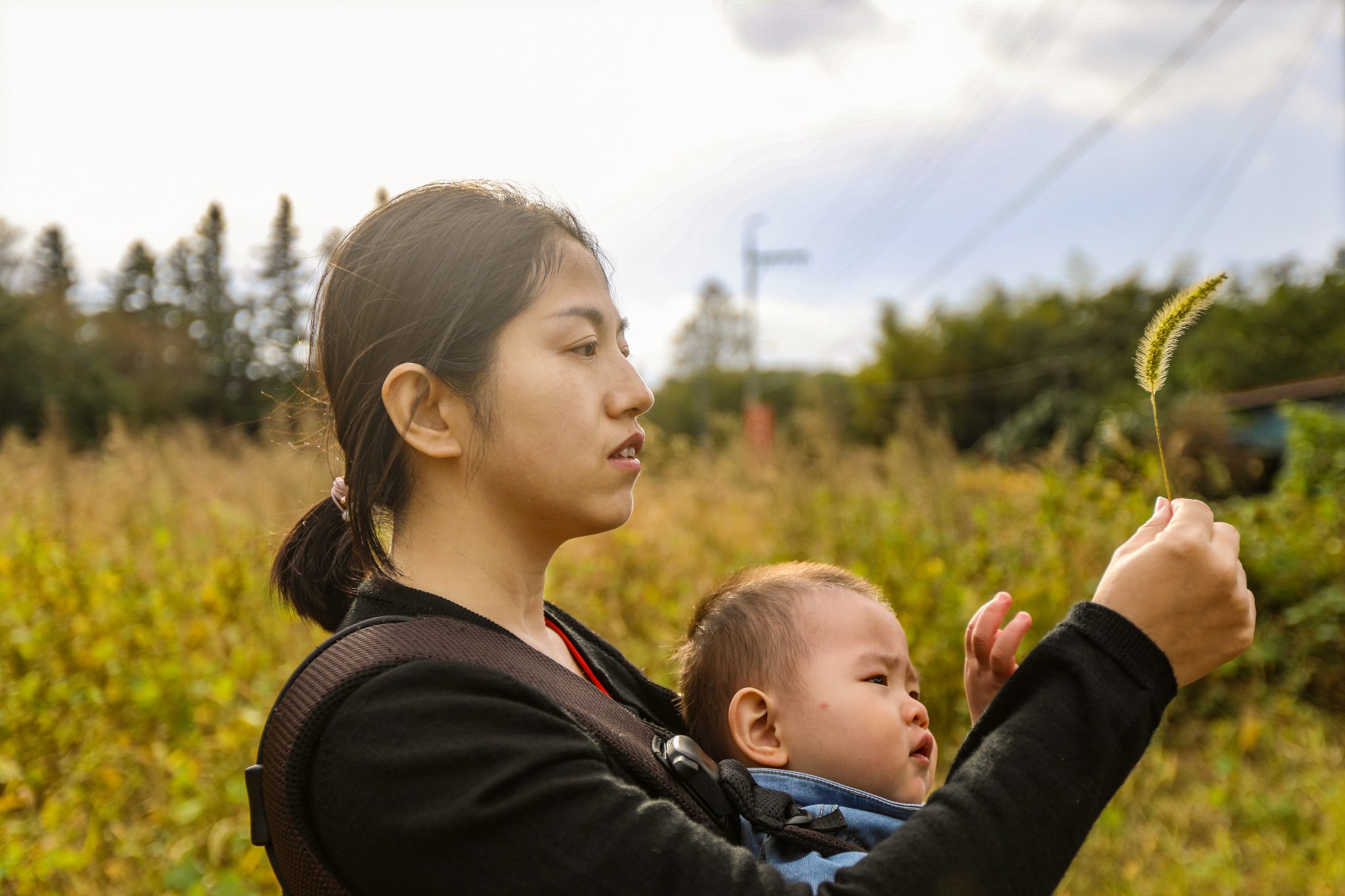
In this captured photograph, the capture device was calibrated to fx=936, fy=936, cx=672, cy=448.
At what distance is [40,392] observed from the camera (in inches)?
478

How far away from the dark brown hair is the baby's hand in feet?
2.24

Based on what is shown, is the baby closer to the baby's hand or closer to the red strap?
the baby's hand

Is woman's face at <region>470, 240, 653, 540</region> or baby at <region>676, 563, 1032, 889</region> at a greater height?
woman's face at <region>470, 240, 653, 540</region>

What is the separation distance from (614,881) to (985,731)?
1.27ft

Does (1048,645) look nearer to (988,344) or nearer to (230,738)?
(230,738)

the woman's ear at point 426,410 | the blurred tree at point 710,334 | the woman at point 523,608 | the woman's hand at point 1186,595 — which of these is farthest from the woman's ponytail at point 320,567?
the blurred tree at point 710,334

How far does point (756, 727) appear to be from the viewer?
1278mm

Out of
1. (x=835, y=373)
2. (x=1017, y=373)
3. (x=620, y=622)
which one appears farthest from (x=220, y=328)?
(x=835, y=373)

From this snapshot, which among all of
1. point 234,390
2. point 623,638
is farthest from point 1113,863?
point 234,390

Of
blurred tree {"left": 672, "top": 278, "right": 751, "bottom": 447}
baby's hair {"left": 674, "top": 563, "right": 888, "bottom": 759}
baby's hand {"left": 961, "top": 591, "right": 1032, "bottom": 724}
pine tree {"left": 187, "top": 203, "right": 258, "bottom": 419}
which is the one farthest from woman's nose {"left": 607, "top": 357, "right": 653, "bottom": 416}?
blurred tree {"left": 672, "top": 278, "right": 751, "bottom": 447}

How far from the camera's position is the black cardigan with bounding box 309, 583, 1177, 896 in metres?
0.78

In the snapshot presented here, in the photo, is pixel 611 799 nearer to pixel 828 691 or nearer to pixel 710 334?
pixel 828 691

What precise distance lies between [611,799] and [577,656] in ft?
1.59

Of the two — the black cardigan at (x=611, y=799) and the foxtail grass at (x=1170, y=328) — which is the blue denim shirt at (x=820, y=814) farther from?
the foxtail grass at (x=1170, y=328)
